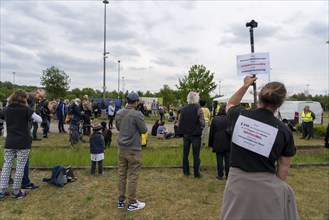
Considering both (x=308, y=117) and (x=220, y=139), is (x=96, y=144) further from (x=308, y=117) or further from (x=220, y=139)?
(x=308, y=117)

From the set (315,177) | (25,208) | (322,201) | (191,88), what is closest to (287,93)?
(322,201)

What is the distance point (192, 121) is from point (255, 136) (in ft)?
13.7

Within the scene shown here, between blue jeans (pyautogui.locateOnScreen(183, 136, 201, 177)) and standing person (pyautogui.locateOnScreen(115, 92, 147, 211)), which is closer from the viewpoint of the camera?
standing person (pyautogui.locateOnScreen(115, 92, 147, 211))

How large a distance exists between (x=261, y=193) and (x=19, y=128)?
4.39 metres

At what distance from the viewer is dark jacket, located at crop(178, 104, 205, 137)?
6.77m

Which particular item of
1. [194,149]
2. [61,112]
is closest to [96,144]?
[194,149]

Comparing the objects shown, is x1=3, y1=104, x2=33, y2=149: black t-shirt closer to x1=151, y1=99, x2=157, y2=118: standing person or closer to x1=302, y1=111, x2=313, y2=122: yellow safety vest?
x1=302, y1=111, x2=313, y2=122: yellow safety vest

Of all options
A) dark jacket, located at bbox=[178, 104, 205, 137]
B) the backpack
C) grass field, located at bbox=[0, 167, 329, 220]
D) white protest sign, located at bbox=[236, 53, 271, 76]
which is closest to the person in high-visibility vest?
grass field, located at bbox=[0, 167, 329, 220]

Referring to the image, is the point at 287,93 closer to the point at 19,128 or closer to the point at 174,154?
the point at 19,128

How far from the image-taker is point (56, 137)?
13172mm

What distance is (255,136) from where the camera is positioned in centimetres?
261

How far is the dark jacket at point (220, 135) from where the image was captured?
6758mm

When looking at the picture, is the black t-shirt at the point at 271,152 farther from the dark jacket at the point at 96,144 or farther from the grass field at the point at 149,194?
the dark jacket at the point at 96,144

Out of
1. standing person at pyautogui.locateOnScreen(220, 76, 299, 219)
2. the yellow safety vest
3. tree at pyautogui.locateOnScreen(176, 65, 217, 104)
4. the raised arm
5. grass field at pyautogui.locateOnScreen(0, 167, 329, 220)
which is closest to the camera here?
standing person at pyautogui.locateOnScreen(220, 76, 299, 219)
